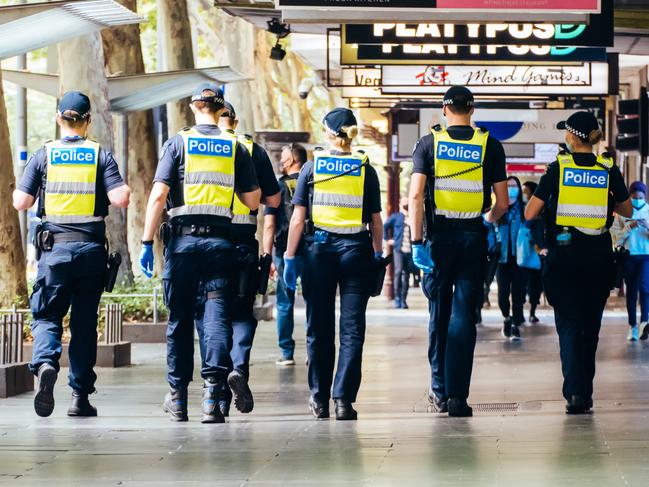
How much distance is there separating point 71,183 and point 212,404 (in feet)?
5.69

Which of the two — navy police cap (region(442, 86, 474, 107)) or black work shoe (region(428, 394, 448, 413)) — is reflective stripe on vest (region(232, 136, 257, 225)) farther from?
black work shoe (region(428, 394, 448, 413))

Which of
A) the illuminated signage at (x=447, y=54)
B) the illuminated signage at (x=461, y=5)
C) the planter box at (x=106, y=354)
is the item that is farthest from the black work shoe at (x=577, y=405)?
the planter box at (x=106, y=354)

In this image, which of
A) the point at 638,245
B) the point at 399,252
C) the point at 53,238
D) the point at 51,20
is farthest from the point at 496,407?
the point at 399,252

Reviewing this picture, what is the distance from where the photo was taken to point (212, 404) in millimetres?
10320

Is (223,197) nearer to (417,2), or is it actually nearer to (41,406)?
(41,406)

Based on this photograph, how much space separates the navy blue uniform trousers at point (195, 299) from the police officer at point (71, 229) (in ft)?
2.09

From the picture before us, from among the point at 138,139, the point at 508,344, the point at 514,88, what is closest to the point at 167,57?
the point at 138,139

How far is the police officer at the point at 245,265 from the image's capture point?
34.8 ft

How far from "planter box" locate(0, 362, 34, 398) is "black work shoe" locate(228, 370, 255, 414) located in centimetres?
230

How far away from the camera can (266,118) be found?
4238 cm

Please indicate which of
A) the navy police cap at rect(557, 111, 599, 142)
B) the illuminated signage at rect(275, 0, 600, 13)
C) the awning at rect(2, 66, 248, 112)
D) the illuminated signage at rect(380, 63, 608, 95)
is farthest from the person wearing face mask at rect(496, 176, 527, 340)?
the navy police cap at rect(557, 111, 599, 142)

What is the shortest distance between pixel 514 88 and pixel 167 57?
6544mm

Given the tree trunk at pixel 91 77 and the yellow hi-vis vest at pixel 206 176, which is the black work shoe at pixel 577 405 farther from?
the tree trunk at pixel 91 77

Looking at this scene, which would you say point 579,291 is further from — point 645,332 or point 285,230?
point 645,332
